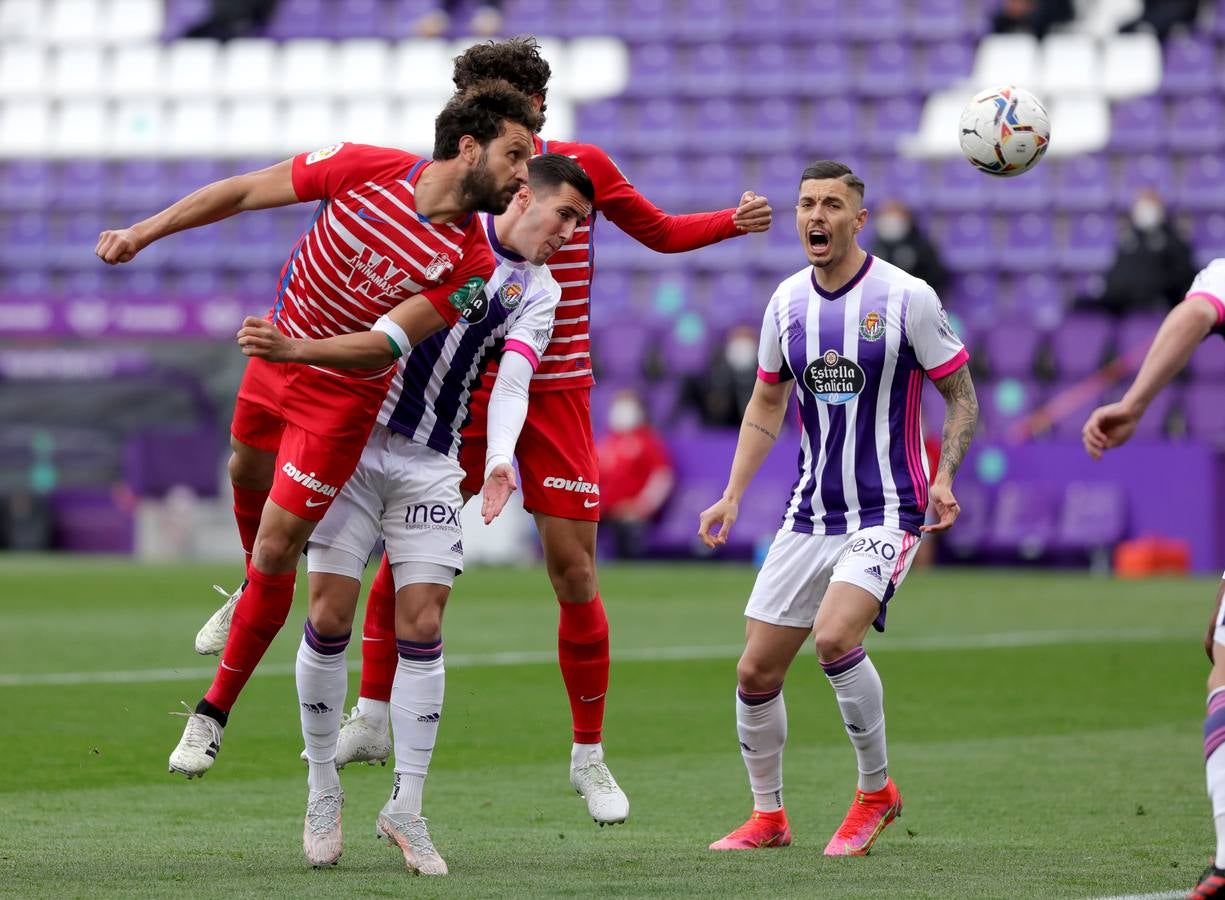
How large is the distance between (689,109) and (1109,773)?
1660cm

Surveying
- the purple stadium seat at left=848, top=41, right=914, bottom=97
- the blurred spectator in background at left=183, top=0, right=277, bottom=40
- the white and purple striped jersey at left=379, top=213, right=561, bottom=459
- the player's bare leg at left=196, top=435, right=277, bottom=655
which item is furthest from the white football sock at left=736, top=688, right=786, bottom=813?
the blurred spectator in background at left=183, top=0, right=277, bottom=40

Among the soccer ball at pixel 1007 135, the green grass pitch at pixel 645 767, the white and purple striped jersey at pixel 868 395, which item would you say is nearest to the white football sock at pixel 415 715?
the green grass pitch at pixel 645 767

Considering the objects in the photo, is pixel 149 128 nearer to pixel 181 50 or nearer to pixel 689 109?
pixel 181 50

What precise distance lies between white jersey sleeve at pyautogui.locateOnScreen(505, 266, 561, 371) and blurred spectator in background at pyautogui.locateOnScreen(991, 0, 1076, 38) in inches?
664

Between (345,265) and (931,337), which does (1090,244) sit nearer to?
(931,337)

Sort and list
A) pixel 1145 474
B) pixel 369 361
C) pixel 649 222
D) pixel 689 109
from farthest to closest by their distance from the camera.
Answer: pixel 689 109, pixel 1145 474, pixel 649 222, pixel 369 361

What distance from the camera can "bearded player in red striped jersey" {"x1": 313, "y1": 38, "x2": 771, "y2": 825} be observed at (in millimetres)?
6422

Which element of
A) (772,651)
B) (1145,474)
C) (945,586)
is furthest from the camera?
(1145,474)

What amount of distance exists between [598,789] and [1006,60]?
17.0 m

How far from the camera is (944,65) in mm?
22141

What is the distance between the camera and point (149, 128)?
81.6ft

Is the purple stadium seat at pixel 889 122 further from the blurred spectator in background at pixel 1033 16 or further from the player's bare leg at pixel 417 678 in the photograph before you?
the player's bare leg at pixel 417 678

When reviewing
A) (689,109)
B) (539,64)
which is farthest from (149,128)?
(539,64)

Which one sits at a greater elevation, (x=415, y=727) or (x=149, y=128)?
(x=149, y=128)
